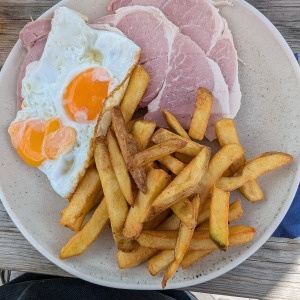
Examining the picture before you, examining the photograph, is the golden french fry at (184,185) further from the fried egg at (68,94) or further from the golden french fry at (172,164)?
the fried egg at (68,94)

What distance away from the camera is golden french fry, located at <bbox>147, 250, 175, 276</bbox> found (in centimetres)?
148

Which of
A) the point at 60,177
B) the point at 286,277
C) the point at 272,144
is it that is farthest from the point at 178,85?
the point at 286,277

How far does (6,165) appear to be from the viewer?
1.73 meters

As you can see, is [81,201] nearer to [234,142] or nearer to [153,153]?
[153,153]

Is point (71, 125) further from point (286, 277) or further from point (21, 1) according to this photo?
point (286, 277)

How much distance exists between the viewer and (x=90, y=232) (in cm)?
153

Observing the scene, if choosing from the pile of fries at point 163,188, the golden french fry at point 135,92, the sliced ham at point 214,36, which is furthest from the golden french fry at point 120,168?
the sliced ham at point 214,36

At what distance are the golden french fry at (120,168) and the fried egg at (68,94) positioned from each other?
0.13 metres

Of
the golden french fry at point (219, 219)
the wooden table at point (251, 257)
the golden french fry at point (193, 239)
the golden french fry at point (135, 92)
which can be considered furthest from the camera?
the wooden table at point (251, 257)

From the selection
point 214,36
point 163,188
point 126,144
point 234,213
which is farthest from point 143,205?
point 214,36

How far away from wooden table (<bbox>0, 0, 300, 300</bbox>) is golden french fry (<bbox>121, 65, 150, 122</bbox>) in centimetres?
57

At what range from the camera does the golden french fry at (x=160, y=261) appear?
4.87ft

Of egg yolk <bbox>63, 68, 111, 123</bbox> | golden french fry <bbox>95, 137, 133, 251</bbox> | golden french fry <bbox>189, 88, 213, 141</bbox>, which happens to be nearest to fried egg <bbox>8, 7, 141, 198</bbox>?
egg yolk <bbox>63, 68, 111, 123</bbox>

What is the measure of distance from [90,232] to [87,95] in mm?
469
